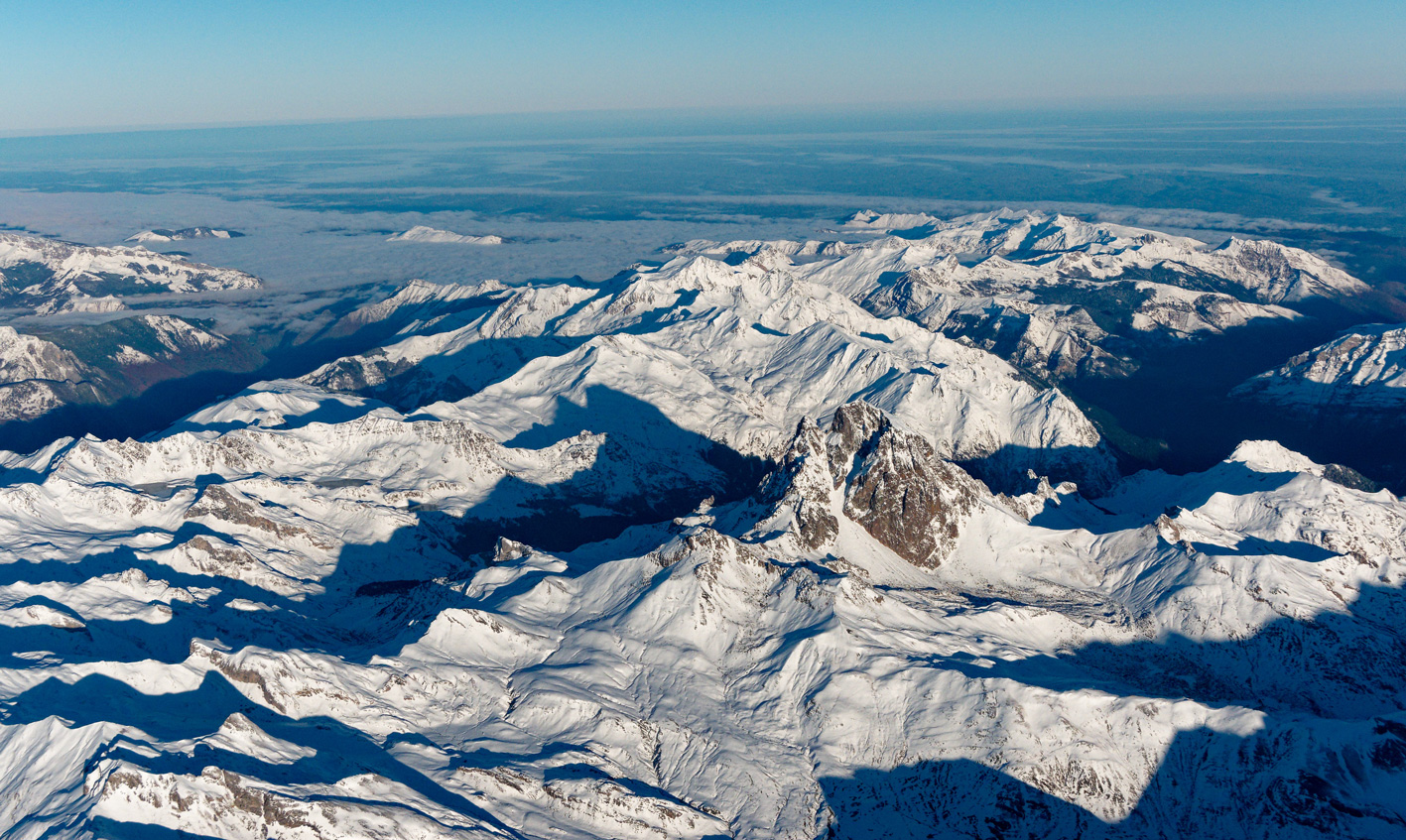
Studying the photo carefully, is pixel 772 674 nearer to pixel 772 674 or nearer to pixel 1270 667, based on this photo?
pixel 772 674

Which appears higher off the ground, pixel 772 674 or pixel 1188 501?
pixel 772 674

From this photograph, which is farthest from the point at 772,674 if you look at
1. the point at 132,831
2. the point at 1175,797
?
the point at 132,831

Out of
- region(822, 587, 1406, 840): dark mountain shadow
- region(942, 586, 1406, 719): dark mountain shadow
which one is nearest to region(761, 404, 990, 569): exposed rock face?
region(942, 586, 1406, 719): dark mountain shadow

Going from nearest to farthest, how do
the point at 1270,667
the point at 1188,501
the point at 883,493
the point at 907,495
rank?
the point at 1270,667 < the point at 907,495 < the point at 883,493 < the point at 1188,501

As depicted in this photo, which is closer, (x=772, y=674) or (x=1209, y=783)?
(x=1209, y=783)

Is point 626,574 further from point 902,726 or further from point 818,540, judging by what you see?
point 902,726

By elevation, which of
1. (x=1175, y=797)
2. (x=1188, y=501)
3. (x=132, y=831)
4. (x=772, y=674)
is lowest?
(x=1175, y=797)

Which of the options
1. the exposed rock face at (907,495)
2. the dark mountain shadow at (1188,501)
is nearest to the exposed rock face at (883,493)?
the exposed rock face at (907,495)
